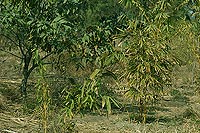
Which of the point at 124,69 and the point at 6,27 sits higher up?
the point at 6,27

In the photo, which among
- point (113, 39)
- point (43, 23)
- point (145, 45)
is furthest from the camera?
point (43, 23)

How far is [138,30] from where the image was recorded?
5.02 m

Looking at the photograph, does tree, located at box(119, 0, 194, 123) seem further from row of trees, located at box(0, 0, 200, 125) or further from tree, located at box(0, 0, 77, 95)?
tree, located at box(0, 0, 77, 95)

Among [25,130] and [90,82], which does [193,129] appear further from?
[90,82]

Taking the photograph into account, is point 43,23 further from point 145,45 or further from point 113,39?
point 145,45

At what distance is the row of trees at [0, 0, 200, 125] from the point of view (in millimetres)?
4391

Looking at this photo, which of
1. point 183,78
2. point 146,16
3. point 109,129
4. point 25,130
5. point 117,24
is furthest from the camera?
point 183,78

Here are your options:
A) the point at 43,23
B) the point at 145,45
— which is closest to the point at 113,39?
the point at 145,45

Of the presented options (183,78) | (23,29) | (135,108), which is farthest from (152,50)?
(183,78)

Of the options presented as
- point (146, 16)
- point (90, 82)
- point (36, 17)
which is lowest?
point (90, 82)

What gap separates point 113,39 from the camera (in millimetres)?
5965

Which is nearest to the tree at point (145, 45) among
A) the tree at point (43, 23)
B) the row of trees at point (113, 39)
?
the row of trees at point (113, 39)

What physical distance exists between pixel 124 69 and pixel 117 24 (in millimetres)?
3004

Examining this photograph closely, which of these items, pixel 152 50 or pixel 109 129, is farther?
pixel 109 129
